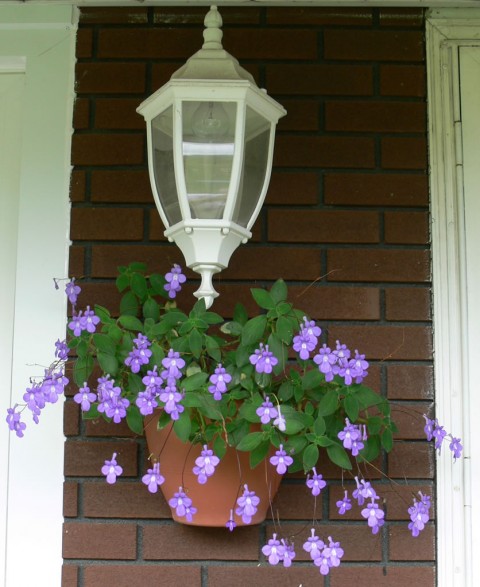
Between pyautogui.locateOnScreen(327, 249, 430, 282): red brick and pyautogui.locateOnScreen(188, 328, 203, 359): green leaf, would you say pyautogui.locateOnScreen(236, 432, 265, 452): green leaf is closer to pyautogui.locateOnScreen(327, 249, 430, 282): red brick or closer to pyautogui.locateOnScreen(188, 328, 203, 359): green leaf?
pyautogui.locateOnScreen(188, 328, 203, 359): green leaf

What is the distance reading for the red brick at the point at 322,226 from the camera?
2139 mm

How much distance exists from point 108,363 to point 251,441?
360mm

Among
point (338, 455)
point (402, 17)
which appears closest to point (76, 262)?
point (338, 455)

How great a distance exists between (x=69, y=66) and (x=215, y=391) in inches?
42.3

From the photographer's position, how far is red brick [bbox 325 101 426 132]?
2.18 meters

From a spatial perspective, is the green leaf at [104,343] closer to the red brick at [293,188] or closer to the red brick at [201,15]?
the red brick at [293,188]

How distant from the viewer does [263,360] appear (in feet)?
5.44

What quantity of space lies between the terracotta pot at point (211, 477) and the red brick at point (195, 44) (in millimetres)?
1010

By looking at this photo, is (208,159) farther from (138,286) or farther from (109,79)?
(109,79)

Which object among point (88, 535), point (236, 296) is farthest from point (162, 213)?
point (88, 535)

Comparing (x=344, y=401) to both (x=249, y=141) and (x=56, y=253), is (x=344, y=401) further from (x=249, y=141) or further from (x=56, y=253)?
(x=56, y=253)

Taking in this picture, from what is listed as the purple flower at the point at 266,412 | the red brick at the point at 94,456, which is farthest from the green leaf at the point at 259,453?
the red brick at the point at 94,456

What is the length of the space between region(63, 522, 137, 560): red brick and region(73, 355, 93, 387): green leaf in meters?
0.43

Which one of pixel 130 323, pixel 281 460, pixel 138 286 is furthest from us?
pixel 138 286
